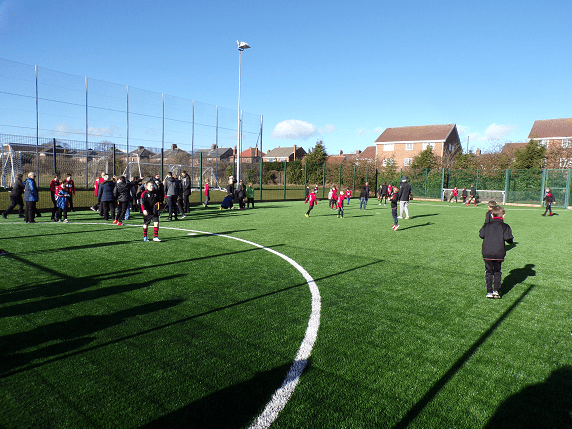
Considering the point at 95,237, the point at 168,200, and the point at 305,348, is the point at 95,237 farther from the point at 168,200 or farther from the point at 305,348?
the point at 305,348

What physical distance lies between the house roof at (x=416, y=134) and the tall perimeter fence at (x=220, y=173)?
23.2m

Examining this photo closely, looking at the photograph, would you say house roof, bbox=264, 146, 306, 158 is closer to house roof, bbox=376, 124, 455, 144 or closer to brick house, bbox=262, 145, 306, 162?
brick house, bbox=262, 145, 306, 162

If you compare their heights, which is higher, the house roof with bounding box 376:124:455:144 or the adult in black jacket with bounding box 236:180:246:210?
the house roof with bounding box 376:124:455:144

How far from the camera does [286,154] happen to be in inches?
3984

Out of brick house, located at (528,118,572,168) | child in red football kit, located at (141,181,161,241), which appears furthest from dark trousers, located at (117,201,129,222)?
brick house, located at (528,118,572,168)

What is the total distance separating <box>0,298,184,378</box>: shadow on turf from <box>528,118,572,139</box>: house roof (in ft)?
222

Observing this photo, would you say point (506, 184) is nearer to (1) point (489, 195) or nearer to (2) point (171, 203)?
(1) point (489, 195)

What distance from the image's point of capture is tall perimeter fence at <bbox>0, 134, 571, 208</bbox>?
19016 mm

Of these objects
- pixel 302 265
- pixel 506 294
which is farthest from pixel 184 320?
pixel 506 294

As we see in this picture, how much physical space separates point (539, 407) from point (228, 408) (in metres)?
2.63

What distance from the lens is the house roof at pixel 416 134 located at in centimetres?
6009

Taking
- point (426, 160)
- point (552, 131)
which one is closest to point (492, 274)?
point (426, 160)

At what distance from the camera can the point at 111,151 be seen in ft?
70.8

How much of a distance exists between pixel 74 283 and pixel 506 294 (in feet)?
24.1
